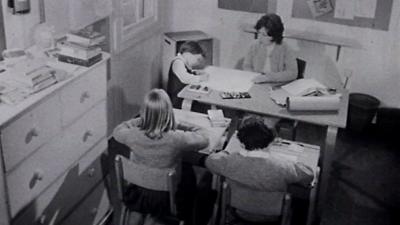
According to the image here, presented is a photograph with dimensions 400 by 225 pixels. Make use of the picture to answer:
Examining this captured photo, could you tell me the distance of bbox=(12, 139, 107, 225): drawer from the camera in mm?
3029

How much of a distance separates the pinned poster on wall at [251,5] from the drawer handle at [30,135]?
3.41 meters

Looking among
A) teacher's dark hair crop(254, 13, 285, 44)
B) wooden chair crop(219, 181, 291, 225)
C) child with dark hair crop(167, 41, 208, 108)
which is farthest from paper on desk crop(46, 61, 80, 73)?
teacher's dark hair crop(254, 13, 285, 44)

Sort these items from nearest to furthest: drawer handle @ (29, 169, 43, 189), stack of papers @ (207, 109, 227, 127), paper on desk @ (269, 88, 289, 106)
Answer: drawer handle @ (29, 169, 43, 189), stack of papers @ (207, 109, 227, 127), paper on desk @ (269, 88, 289, 106)

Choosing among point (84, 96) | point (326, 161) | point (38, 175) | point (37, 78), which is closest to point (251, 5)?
point (326, 161)

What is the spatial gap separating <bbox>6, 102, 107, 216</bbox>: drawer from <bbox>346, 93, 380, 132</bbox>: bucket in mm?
2893

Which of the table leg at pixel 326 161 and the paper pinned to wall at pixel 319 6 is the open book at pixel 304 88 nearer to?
the table leg at pixel 326 161

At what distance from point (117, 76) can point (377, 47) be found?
2.67 meters

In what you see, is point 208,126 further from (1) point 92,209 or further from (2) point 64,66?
(2) point 64,66

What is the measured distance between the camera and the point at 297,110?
399 cm

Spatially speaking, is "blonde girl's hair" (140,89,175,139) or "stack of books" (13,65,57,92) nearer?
"stack of books" (13,65,57,92)

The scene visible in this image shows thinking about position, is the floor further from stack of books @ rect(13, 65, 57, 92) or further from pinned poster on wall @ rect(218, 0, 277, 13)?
stack of books @ rect(13, 65, 57, 92)

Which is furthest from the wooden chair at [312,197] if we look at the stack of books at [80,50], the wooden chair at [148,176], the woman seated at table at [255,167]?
the stack of books at [80,50]

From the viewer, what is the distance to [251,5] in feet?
18.7

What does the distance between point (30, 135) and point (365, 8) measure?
3807mm
